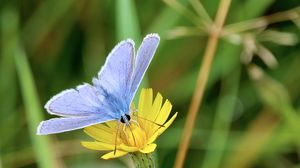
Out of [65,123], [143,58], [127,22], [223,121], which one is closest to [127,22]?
[127,22]

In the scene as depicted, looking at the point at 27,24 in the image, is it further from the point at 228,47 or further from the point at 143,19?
the point at 228,47

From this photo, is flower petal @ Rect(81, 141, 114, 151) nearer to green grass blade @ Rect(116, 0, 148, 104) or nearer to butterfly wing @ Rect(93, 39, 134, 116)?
butterfly wing @ Rect(93, 39, 134, 116)

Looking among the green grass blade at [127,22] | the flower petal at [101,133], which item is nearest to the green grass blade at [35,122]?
the green grass blade at [127,22]

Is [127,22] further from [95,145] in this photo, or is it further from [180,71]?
[95,145]

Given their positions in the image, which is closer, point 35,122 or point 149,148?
point 149,148

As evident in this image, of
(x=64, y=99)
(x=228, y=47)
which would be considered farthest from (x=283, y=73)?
(x=64, y=99)

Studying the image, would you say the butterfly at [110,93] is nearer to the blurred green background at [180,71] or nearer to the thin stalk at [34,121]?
the thin stalk at [34,121]
